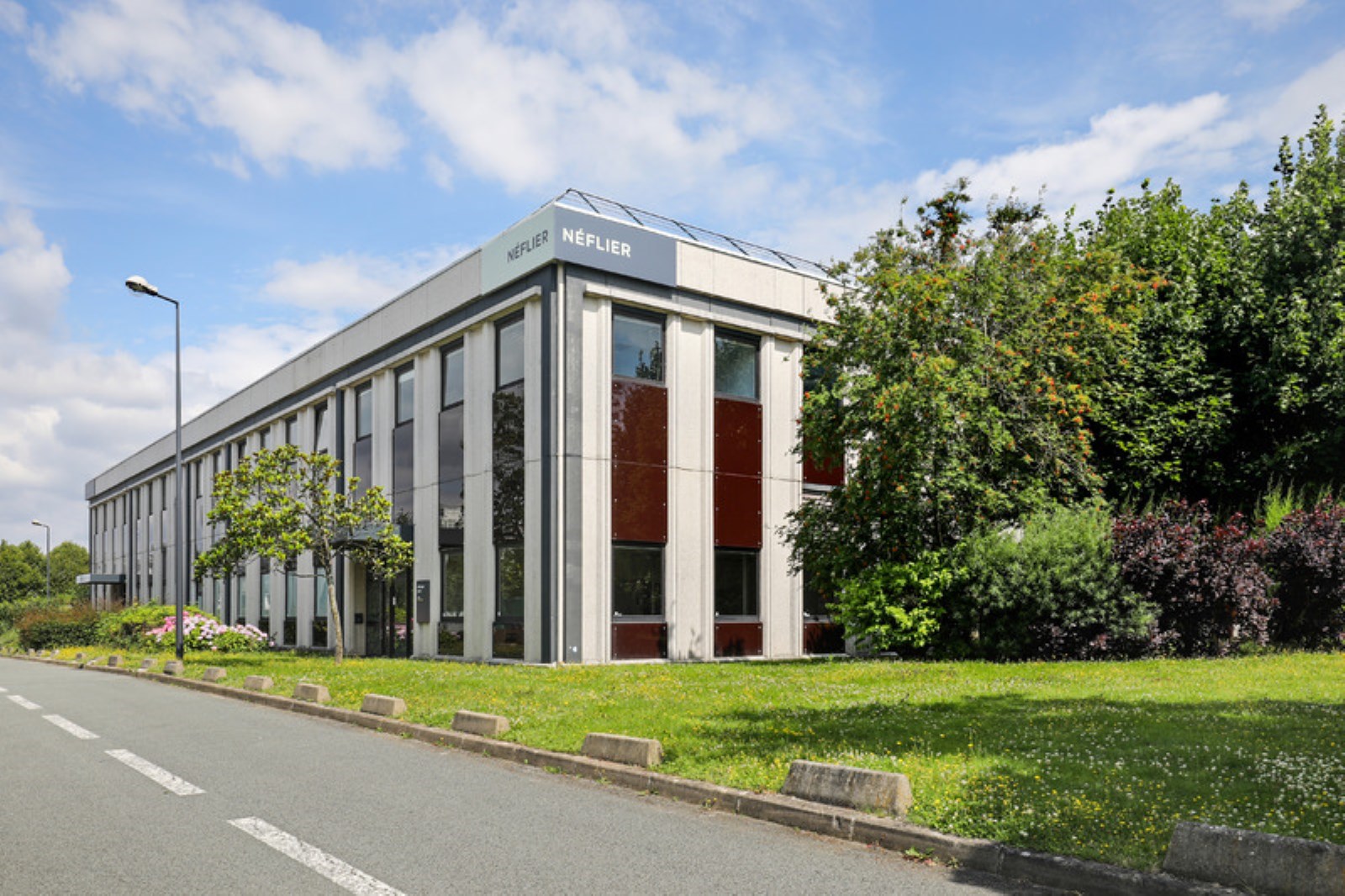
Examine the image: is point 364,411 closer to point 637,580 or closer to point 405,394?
point 405,394

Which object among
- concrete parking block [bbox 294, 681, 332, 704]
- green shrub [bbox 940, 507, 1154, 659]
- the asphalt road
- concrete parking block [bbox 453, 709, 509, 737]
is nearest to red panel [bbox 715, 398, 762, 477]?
green shrub [bbox 940, 507, 1154, 659]

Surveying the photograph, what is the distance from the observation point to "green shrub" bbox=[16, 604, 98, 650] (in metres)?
40.2

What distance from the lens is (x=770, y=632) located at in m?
24.7

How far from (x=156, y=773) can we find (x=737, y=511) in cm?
1604

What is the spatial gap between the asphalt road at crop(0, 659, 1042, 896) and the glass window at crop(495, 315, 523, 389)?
12915 millimetres

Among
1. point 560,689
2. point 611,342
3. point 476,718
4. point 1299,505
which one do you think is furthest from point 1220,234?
point 476,718

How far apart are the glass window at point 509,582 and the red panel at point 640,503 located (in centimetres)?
225

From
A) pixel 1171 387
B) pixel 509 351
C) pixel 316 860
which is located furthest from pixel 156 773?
pixel 1171 387

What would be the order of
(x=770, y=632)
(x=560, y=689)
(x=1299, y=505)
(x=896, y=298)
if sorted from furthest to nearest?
(x=770, y=632) < (x=1299, y=505) < (x=896, y=298) < (x=560, y=689)

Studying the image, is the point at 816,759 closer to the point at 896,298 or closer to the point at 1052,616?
the point at 1052,616

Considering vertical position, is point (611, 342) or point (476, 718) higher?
point (611, 342)

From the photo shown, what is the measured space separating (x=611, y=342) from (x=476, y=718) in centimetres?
1213

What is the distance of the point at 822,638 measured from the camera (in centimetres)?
2595

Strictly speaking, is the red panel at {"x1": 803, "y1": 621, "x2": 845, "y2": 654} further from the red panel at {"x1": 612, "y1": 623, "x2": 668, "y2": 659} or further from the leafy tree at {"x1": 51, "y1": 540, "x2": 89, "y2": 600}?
the leafy tree at {"x1": 51, "y1": 540, "x2": 89, "y2": 600}
